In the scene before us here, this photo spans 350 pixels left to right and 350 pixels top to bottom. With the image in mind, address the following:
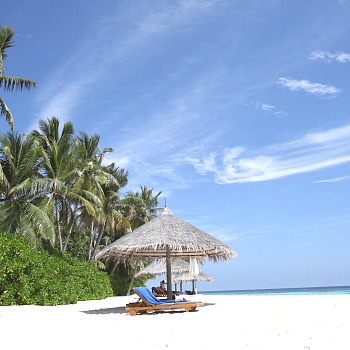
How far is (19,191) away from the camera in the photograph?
38.4ft

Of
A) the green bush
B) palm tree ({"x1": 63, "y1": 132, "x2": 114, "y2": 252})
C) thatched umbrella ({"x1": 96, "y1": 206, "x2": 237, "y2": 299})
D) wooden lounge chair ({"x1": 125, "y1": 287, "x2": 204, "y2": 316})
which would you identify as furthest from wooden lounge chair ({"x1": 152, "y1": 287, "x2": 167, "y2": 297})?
palm tree ({"x1": 63, "y1": 132, "x2": 114, "y2": 252})

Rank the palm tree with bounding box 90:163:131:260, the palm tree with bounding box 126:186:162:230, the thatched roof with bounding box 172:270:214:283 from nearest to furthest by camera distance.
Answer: the thatched roof with bounding box 172:270:214:283
the palm tree with bounding box 90:163:131:260
the palm tree with bounding box 126:186:162:230

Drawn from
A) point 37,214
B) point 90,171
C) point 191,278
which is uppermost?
point 90,171

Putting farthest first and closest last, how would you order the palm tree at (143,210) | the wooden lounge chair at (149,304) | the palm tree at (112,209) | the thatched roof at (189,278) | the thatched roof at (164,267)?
the palm tree at (143,210) → the palm tree at (112,209) → the thatched roof at (189,278) → the thatched roof at (164,267) → the wooden lounge chair at (149,304)

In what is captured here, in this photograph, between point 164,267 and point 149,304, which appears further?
point 164,267

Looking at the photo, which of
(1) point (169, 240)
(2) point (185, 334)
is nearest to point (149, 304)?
(1) point (169, 240)

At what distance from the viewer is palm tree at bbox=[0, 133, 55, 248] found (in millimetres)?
11297

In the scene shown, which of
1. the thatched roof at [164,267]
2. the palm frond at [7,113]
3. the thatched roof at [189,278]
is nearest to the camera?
the palm frond at [7,113]

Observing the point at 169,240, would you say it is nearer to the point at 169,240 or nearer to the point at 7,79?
the point at 169,240

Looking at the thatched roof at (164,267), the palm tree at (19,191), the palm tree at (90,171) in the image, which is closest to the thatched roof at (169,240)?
the palm tree at (19,191)

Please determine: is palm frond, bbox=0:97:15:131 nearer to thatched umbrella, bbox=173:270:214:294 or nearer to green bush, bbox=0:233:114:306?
green bush, bbox=0:233:114:306

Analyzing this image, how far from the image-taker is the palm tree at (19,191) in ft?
37.1

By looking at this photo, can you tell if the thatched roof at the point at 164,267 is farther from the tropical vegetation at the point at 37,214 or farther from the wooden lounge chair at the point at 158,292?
the wooden lounge chair at the point at 158,292

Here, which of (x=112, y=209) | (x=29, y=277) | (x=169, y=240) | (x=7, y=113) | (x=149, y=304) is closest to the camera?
(x=149, y=304)
